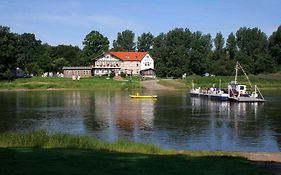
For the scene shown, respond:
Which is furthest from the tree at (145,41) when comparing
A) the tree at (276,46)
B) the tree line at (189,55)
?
the tree at (276,46)

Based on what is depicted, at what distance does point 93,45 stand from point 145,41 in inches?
1222

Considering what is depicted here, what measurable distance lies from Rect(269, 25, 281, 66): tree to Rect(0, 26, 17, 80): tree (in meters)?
86.7

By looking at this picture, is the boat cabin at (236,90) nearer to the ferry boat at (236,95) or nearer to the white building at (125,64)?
the ferry boat at (236,95)

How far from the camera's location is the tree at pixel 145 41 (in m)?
196

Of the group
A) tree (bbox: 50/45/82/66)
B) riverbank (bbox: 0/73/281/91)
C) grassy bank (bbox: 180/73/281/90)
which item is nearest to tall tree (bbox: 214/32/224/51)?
grassy bank (bbox: 180/73/281/90)

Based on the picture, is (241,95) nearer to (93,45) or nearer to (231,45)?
(231,45)

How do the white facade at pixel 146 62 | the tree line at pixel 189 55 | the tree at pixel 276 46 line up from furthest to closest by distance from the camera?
the white facade at pixel 146 62
the tree at pixel 276 46
the tree line at pixel 189 55

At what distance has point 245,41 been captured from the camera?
6585 inches

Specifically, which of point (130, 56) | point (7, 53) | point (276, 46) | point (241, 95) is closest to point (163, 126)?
point (241, 95)

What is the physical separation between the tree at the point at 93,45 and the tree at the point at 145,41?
996 inches

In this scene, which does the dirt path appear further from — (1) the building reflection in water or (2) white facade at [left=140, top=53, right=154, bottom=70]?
(1) the building reflection in water

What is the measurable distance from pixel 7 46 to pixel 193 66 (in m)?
61.2

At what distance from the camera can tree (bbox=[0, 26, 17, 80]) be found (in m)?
123

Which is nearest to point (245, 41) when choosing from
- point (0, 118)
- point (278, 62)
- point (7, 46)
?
point (278, 62)
